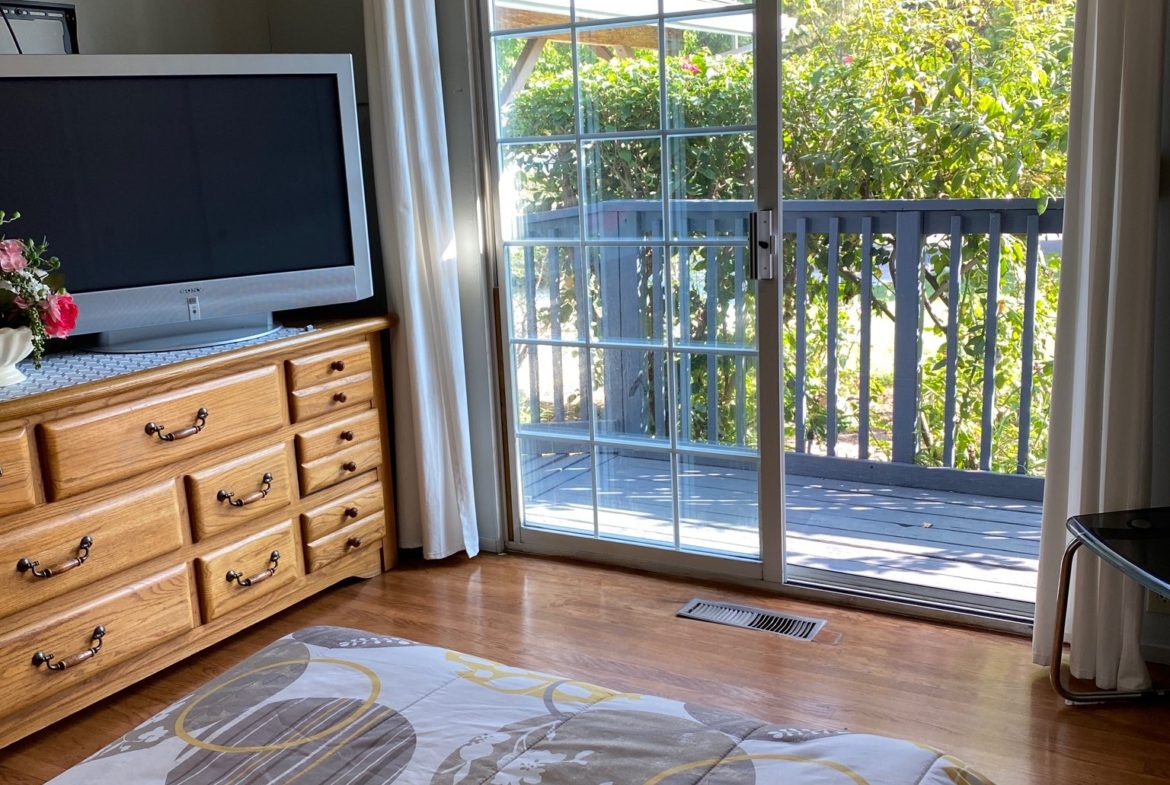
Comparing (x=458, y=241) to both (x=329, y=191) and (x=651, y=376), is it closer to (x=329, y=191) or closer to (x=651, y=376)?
(x=329, y=191)

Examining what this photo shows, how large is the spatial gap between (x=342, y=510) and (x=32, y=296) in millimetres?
1136

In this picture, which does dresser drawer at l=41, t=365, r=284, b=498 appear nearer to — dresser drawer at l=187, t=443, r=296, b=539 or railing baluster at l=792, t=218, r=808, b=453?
dresser drawer at l=187, t=443, r=296, b=539

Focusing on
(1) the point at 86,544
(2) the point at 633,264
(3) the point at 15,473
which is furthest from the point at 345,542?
(2) the point at 633,264

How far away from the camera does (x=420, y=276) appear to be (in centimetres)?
340

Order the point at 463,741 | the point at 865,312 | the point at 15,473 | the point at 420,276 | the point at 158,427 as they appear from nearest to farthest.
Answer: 1. the point at 463,741
2. the point at 15,473
3. the point at 158,427
4. the point at 420,276
5. the point at 865,312

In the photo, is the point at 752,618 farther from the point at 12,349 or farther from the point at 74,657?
the point at 12,349

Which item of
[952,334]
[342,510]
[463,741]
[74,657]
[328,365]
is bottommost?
[74,657]

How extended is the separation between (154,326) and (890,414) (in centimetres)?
280

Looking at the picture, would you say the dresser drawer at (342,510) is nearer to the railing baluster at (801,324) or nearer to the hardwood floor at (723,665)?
the hardwood floor at (723,665)

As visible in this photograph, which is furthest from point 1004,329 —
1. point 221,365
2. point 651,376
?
point 221,365

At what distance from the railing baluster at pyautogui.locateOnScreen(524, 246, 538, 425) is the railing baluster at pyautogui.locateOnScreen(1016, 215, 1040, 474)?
1.78 meters

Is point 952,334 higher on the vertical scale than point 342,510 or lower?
higher

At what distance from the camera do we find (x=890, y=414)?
4.38m

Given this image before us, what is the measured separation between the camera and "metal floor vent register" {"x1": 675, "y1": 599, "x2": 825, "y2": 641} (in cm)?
298
